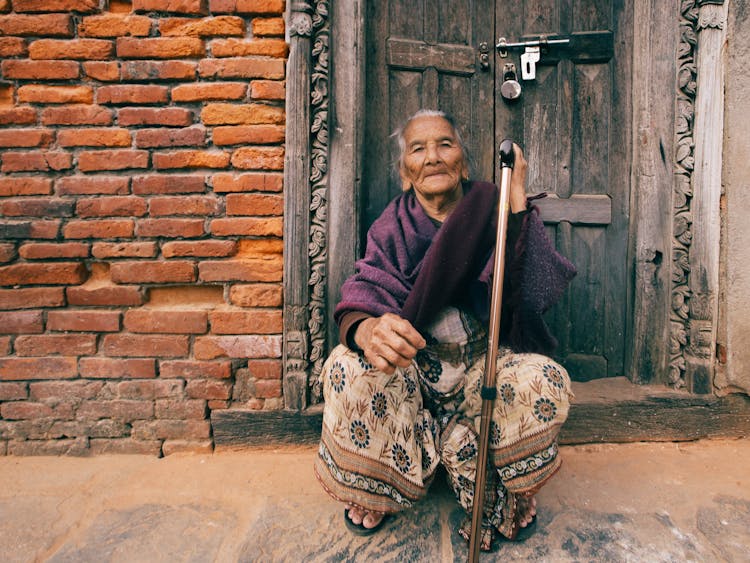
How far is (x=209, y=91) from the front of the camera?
2117 millimetres

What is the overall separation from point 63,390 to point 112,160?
1141 mm

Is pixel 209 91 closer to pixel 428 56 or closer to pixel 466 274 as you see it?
pixel 428 56

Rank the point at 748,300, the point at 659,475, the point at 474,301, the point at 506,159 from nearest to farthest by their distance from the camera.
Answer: the point at 506,159 < the point at 474,301 < the point at 659,475 < the point at 748,300

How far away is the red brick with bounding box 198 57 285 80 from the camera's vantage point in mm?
2111

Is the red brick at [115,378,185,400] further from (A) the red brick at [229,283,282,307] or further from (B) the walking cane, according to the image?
(B) the walking cane

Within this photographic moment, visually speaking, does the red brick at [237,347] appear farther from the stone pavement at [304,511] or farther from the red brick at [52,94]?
the red brick at [52,94]

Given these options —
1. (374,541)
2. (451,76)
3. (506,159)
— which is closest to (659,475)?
(374,541)

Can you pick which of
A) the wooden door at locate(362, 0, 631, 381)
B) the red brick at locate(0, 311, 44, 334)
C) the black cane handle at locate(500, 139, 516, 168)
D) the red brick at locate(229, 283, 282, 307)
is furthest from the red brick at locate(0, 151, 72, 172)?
the black cane handle at locate(500, 139, 516, 168)

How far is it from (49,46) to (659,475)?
3401 mm

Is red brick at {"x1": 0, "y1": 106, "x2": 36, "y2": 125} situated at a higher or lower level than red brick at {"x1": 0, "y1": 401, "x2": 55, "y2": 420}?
higher

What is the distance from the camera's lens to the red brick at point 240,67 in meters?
2.11

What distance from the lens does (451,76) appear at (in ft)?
8.03

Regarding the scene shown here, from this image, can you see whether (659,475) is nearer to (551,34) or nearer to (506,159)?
(506,159)

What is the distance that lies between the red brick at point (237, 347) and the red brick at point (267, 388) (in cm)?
13
